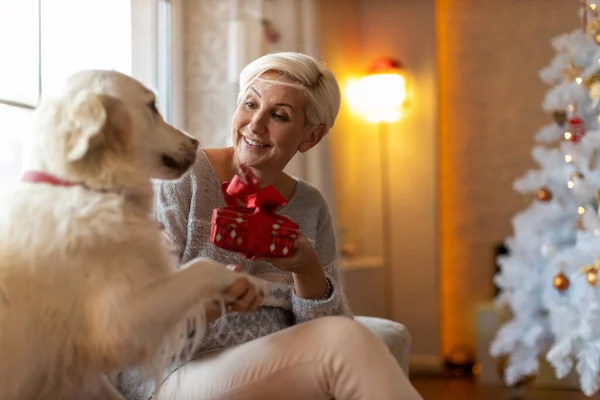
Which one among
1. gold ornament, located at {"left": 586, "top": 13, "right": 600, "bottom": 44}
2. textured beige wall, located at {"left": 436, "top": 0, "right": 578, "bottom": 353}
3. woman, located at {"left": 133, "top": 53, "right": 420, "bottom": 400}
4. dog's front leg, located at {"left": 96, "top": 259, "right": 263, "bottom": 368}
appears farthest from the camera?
textured beige wall, located at {"left": 436, "top": 0, "right": 578, "bottom": 353}

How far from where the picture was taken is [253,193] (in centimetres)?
132

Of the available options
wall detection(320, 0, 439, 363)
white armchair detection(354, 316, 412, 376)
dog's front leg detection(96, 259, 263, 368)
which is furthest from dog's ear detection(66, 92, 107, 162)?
wall detection(320, 0, 439, 363)

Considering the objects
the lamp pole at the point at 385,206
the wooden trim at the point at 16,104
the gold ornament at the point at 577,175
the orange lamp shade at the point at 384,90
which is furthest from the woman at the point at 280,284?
the lamp pole at the point at 385,206

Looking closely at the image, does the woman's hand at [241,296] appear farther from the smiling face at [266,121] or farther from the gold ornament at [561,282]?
the gold ornament at [561,282]

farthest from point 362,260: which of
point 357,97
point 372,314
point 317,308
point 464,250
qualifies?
point 317,308

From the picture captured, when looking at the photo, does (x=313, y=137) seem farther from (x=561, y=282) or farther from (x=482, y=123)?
(x=482, y=123)

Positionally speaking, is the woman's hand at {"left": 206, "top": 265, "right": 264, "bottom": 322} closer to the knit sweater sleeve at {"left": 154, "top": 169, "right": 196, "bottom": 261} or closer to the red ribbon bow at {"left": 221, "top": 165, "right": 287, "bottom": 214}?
the red ribbon bow at {"left": 221, "top": 165, "right": 287, "bottom": 214}

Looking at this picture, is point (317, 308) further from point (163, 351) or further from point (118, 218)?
point (118, 218)

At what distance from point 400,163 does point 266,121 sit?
2.61m

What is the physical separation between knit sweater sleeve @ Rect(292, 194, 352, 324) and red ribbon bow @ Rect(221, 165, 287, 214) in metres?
0.31

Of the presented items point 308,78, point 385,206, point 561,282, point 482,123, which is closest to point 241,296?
point 308,78

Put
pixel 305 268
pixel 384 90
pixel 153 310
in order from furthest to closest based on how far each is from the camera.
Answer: pixel 384 90, pixel 305 268, pixel 153 310

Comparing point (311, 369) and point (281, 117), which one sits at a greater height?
point (281, 117)

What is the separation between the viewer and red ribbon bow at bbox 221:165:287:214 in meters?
1.31
